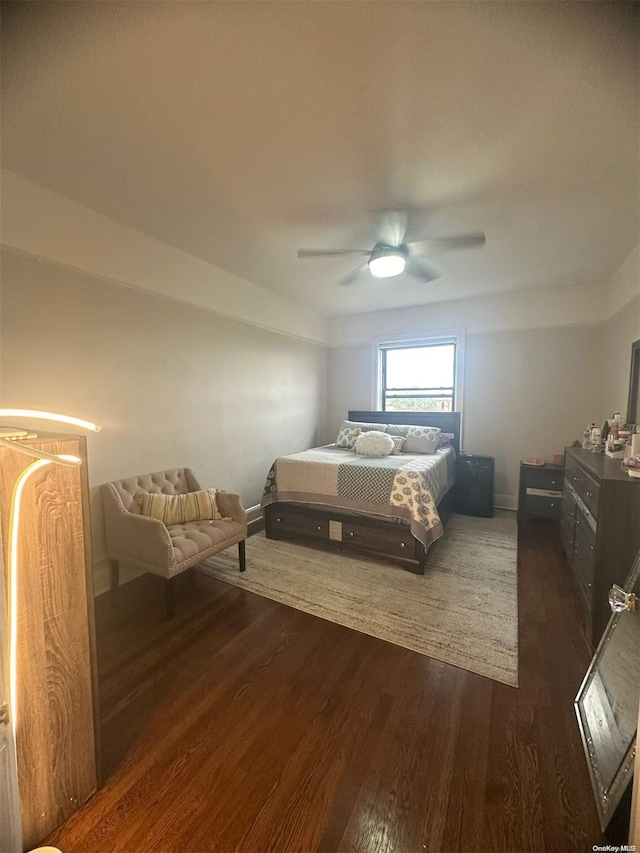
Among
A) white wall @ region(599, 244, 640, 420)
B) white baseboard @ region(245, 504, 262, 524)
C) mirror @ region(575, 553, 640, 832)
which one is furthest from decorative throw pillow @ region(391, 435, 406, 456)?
mirror @ region(575, 553, 640, 832)

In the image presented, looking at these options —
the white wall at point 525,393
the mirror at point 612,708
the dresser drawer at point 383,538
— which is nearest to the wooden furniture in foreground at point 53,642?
the mirror at point 612,708

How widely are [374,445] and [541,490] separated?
1.92m

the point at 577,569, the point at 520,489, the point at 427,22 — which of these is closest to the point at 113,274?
the point at 427,22

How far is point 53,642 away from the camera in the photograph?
1.12 m

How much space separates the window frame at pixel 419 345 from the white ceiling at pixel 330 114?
192 centimetres

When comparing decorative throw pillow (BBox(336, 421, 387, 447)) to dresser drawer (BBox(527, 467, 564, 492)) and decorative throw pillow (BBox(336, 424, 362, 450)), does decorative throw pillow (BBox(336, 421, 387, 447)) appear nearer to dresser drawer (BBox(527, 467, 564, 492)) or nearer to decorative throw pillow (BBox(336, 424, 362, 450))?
decorative throw pillow (BBox(336, 424, 362, 450))

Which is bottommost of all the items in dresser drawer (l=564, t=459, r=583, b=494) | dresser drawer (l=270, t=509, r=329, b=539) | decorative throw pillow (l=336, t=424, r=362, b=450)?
dresser drawer (l=270, t=509, r=329, b=539)

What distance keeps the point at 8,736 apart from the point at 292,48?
2501 millimetres

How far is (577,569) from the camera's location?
2.46 m

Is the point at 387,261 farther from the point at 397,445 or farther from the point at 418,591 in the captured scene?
the point at 418,591

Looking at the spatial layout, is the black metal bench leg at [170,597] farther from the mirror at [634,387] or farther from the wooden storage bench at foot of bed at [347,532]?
the mirror at [634,387]

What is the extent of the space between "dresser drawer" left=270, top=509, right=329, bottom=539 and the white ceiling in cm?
252

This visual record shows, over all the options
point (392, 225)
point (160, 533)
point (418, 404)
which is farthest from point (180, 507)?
point (418, 404)

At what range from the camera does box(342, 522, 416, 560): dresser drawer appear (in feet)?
9.35
